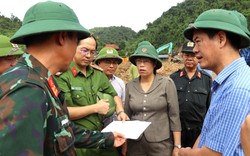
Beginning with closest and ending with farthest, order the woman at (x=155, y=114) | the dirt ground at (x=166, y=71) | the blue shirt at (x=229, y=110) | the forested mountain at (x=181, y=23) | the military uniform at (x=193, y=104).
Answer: the blue shirt at (x=229, y=110) → the woman at (x=155, y=114) → the military uniform at (x=193, y=104) → the dirt ground at (x=166, y=71) → the forested mountain at (x=181, y=23)

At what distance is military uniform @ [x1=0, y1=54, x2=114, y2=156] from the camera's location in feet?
3.25

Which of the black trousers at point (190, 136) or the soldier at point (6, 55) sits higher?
the soldier at point (6, 55)

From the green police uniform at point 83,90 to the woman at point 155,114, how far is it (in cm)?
48

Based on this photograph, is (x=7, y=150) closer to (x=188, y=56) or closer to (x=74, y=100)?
(x=74, y=100)

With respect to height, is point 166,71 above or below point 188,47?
below

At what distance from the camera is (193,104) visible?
3197 mm

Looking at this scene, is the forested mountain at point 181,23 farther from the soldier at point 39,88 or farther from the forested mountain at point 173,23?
the soldier at point 39,88

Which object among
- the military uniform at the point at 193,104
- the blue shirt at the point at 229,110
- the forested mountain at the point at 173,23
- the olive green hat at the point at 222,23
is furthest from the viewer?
the forested mountain at the point at 173,23

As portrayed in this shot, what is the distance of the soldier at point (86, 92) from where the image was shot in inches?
89.4

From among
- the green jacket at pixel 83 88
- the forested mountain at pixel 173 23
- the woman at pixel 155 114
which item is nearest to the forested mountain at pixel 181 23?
the forested mountain at pixel 173 23

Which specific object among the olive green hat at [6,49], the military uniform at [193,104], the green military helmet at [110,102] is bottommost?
the military uniform at [193,104]

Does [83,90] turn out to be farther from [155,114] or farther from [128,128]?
[155,114]

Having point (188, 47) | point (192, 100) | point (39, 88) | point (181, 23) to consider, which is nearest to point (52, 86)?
point (39, 88)

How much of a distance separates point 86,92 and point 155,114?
84 cm
